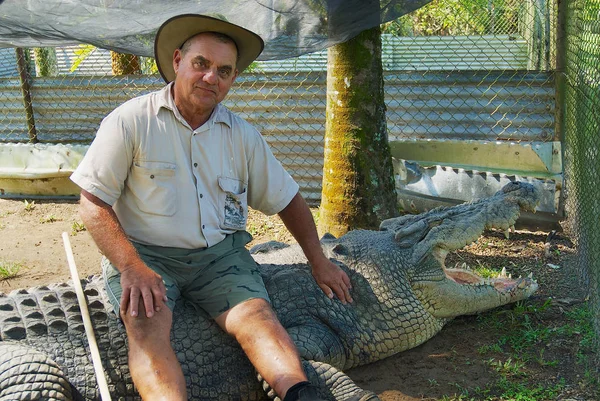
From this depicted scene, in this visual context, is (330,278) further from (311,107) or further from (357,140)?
(311,107)

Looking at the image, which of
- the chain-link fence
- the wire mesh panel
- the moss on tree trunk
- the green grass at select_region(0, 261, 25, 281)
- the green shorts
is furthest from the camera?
the wire mesh panel

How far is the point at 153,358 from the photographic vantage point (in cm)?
251

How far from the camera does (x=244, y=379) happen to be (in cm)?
300

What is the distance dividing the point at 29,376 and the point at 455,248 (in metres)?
2.34

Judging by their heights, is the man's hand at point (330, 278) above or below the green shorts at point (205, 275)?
below

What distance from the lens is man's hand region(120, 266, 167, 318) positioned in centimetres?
249

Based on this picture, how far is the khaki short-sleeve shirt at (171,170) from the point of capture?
2.74m

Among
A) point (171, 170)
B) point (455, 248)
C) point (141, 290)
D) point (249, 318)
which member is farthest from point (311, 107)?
point (141, 290)

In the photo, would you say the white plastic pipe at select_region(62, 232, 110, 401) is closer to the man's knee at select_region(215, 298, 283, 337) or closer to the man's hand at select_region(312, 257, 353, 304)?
the man's knee at select_region(215, 298, 283, 337)

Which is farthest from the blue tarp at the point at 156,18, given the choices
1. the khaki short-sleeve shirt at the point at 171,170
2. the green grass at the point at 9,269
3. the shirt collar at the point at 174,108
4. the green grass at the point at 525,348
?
the green grass at the point at 525,348

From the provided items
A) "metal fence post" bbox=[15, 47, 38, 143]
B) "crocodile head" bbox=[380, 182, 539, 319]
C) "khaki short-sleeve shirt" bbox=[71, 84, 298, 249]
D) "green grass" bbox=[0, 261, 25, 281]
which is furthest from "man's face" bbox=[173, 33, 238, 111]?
"metal fence post" bbox=[15, 47, 38, 143]

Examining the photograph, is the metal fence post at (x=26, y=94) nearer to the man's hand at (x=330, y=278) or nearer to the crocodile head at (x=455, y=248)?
the crocodile head at (x=455, y=248)

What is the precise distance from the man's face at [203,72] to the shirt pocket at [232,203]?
38 centimetres

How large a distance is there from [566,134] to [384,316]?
2.94m
